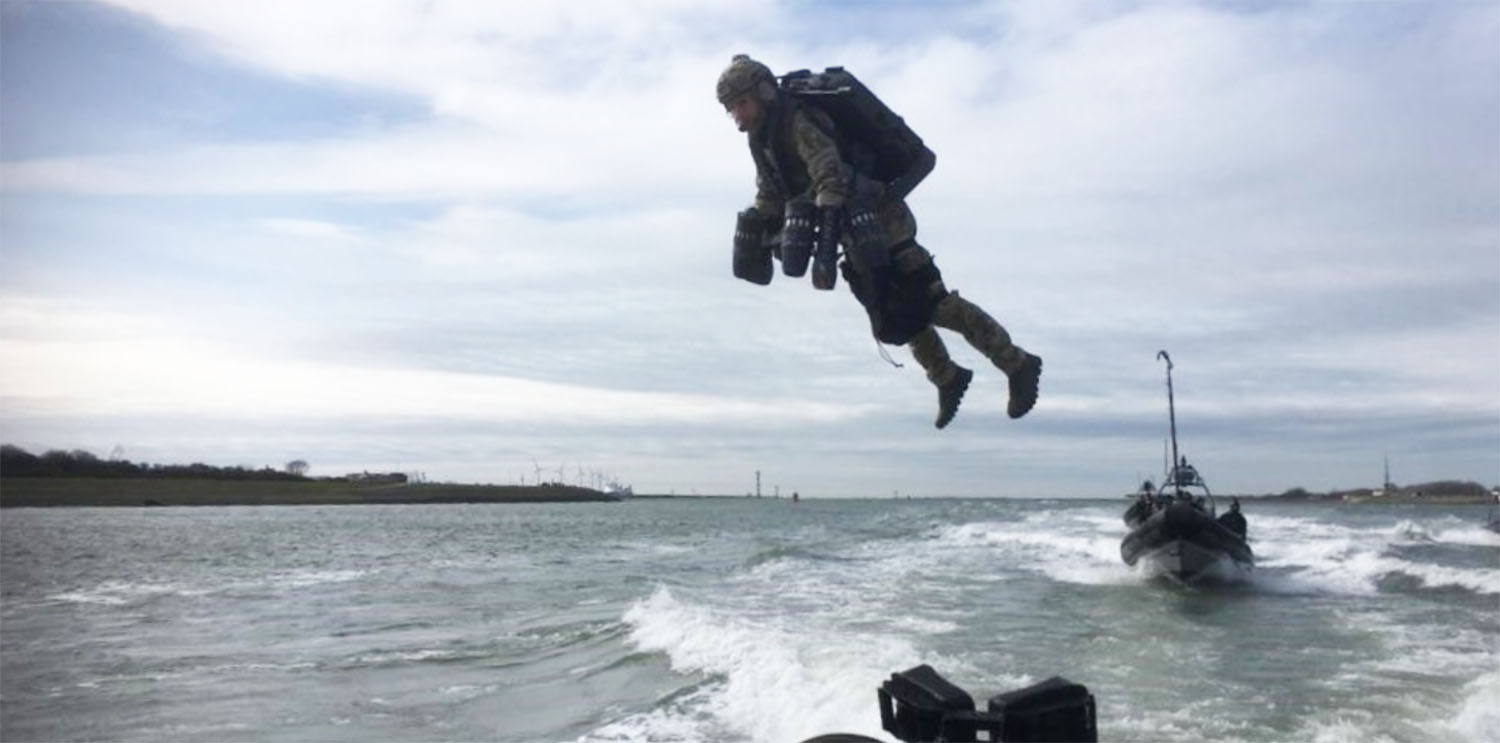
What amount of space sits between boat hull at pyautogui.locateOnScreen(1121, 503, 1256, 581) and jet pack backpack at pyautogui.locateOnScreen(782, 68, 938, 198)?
104 ft

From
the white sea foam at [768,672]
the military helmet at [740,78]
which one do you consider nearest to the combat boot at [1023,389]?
the military helmet at [740,78]

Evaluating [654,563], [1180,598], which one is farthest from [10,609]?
[1180,598]

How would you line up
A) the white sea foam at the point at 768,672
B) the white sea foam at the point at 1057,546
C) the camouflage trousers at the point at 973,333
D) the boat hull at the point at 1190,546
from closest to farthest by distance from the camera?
1. the camouflage trousers at the point at 973,333
2. the white sea foam at the point at 768,672
3. the boat hull at the point at 1190,546
4. the white sea foam at the point at 1057,546

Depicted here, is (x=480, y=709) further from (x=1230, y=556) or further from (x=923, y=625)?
(x=1230, y=556)

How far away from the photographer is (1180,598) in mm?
30062

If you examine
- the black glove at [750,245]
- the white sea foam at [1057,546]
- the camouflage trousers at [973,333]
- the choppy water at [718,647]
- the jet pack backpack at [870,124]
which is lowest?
the choppy water at [718,647]

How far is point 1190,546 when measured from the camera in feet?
109

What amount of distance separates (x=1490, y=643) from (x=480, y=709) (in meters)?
17.2

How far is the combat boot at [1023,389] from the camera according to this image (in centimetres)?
375

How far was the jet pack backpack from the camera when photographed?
348cm

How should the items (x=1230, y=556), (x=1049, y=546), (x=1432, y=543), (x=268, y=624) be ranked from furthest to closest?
(x=1432, y=543) < (x=1049, y=546) < (x=1230, y=556) < (x=268, y=624)

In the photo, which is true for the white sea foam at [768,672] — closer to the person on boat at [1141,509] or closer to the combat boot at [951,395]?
the combat boot at [951,395]

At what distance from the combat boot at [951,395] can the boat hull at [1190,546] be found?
102ft

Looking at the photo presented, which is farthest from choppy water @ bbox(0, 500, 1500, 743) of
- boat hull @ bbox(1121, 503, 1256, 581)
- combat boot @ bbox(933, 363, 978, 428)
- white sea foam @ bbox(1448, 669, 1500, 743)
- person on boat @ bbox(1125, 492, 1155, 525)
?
combat boot @ bbox(933, 363, 978, 428)
